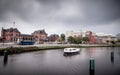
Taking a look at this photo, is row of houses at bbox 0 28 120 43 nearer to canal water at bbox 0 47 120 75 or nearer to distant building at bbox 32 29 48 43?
distant building at bbox 32 29 48 43

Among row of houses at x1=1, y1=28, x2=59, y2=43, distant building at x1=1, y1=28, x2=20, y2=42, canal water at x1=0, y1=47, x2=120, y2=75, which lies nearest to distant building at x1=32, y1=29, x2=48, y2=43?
row of houses at x1=1, y1=28, x2=59, y2=43

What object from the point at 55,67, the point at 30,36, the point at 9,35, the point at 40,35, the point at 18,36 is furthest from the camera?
the point at 40,35

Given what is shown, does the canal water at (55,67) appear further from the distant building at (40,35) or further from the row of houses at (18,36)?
the distant building at (40,35)

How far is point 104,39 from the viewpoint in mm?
106875

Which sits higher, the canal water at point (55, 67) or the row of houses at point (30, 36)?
the row of houses at point (30, 36)

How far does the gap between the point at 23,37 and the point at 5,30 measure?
37.9ft

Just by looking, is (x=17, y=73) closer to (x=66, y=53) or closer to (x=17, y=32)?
(x=66, y=53)

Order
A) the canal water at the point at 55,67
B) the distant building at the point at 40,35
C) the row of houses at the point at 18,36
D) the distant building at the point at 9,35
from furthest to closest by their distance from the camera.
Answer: the distant building at the point at 40,35 < the row of houses at the point at 18,36 < the distant building at the point at 9,35 < the canal water at the point at 55,67

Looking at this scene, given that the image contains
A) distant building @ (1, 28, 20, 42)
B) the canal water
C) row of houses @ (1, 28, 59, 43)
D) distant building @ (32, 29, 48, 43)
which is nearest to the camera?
the canal water

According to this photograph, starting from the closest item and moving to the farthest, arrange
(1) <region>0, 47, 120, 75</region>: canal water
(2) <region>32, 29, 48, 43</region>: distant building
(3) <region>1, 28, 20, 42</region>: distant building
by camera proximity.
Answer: (1) <region>0, 47, 120, 75</region>: canal water, (3) <region>1, 28, 20, 42</region>: distant building, (2) <region>32, 29, 48, 43</region>: distant building

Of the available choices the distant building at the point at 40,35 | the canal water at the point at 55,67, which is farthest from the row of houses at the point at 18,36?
the canal water at the point at 55,67

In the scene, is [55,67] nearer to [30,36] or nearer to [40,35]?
[30,36]

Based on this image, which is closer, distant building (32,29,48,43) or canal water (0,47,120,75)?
canal water (0,47,120,75)

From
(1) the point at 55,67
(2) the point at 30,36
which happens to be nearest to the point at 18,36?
(2) the point at 30,36
